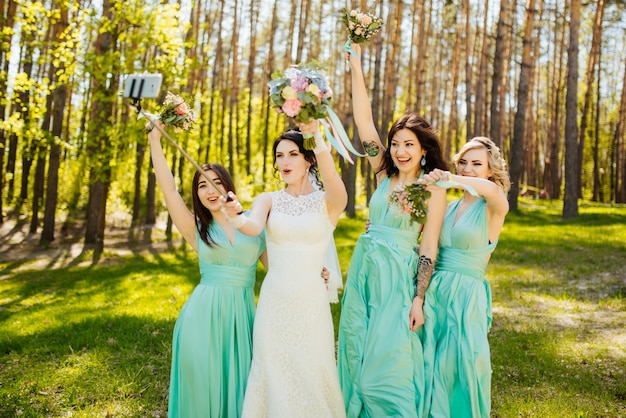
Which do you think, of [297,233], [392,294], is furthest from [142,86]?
[392,294]

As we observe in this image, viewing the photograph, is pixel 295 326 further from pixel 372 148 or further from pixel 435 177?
pixel 372 148

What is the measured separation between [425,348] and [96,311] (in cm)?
644

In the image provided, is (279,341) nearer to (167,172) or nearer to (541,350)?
(167,172)

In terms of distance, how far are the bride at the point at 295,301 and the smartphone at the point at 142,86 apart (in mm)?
975

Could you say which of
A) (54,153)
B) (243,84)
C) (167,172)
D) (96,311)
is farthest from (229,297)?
(243,84)

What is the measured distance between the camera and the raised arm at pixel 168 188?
421 centimetres

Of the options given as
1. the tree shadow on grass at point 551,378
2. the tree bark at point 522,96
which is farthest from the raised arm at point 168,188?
the tree bark at point 522,96

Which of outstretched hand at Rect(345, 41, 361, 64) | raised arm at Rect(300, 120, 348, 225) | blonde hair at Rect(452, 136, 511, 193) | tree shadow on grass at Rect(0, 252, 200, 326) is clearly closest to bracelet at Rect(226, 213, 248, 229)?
raised arm at Rect(300, 120, 348, 225)

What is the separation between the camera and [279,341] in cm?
392

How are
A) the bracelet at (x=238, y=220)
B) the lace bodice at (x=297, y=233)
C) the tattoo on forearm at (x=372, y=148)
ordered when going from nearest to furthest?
the bracelet at (x=238, y=220) < the lace bodice at (x=297, y=233) < the tattoo on forearm at (x=372, y=148)

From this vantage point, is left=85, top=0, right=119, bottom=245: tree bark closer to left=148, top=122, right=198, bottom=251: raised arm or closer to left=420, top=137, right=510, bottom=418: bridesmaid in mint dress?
left=148, top=122, right=198, bottom=251: raised arm

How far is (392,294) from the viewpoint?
423 centimetres

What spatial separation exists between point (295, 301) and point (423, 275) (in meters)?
0.93

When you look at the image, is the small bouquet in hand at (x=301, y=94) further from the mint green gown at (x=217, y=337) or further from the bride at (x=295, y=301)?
the mint green gown at (x=217, y=337)
